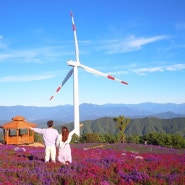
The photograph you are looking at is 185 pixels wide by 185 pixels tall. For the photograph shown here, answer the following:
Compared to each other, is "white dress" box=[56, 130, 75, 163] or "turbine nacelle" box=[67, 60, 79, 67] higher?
"turbine nacelle" box=[67, 60, 79, 67]

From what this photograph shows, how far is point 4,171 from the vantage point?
405 inches

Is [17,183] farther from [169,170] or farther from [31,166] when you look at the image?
[169,170]

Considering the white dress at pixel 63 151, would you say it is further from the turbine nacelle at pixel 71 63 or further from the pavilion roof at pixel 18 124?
the turbine nacelle at pixel 71 63

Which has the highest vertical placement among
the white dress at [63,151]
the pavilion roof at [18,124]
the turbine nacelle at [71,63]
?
the turbine nacelle at [71,63]

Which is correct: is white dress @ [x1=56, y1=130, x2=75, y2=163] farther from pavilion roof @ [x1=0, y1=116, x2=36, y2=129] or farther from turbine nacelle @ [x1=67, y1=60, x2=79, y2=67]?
turbine nacelle @ [x1=67, y1=60, x2=79, y2=67]

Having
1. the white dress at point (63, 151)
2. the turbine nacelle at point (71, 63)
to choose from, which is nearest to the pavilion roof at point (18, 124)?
the turbine nacelle at point (71, 63)

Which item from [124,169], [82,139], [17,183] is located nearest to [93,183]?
[17,183]

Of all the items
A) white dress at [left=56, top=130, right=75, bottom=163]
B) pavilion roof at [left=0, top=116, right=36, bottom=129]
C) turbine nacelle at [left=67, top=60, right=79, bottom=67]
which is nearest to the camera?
white dress at [left=56, top=130, right=75, bottom=163]

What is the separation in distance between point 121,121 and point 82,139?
5.20 meters

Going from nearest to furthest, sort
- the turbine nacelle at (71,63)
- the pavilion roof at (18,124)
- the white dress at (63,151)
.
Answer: the white dress at (63,151) → the pavilion roof at (18,124) → the turbine nacelle at (71,63)

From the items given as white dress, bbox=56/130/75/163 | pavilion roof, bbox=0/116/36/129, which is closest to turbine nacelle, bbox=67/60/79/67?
pavilion roof, bbox=0/116/36/129

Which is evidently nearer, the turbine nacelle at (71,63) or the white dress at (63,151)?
the white dress at (63,151)

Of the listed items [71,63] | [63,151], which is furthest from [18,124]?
[63,151]

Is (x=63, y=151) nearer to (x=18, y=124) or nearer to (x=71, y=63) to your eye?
(x=18, y=124)
